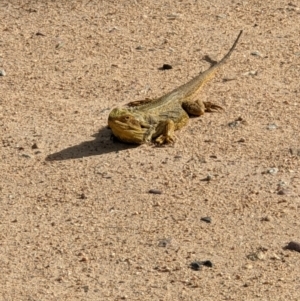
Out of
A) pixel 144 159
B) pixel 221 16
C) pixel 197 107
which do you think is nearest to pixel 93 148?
pixel 144 159

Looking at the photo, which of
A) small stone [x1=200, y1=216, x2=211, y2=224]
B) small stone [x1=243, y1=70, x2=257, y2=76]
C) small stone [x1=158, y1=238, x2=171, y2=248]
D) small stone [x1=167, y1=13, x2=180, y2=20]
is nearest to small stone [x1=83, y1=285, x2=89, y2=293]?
small stone [x1=158, y1=238, x2=171, y2=248]

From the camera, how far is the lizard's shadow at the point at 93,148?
387 inches

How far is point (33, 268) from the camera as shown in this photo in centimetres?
817

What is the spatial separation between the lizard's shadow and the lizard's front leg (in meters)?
0.80

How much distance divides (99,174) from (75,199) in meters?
0.43

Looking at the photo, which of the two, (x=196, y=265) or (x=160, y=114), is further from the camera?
(x=160, y=114)

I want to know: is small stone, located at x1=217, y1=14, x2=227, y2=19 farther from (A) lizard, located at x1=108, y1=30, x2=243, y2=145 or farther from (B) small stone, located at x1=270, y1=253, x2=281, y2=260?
(B) small stone, located at x1=270, y1=253, x2=281, y2=260

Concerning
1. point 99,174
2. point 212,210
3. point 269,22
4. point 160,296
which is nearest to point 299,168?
point 212,210

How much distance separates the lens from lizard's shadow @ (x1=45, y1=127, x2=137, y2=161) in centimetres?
983

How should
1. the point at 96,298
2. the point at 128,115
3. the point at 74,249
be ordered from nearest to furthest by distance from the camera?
the point at 96,298, the point at 74,249, the point at 128,115

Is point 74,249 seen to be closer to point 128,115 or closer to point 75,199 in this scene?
point 75,199

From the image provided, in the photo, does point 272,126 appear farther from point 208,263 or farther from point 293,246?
point 208,263

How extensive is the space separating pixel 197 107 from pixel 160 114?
0.35 metres

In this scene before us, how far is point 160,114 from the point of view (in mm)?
10461
